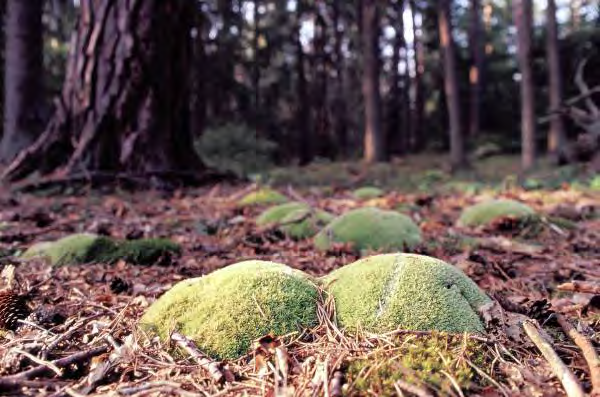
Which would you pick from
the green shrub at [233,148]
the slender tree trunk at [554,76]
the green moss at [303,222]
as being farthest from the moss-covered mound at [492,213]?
the slender tree trunk at [554,76]

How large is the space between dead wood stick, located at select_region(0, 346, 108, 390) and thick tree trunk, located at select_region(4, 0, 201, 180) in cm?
475

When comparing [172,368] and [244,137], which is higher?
[244,137]

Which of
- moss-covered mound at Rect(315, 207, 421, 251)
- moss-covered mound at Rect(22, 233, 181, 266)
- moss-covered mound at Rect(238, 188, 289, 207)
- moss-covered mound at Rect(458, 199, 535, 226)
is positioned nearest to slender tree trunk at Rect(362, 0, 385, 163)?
moss-covered mound at Rect(238, 188, 289, 207)

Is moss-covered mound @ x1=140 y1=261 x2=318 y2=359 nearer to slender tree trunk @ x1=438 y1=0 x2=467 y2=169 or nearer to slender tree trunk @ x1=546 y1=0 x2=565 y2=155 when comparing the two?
slender tree trunk @ x1=438 y1=0 x2=467 y2=169

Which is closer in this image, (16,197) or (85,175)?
(16,197)

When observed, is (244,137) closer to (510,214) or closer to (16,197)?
(16,197)

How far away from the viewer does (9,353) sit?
148 cm

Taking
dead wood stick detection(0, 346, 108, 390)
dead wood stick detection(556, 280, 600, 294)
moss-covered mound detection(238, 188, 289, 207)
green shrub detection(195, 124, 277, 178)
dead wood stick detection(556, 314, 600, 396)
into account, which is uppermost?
green shrub detection(195, 124, 277, 178)

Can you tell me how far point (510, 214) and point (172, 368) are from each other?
11.1 feet

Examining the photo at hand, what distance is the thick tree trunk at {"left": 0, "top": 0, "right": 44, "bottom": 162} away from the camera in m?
Answer: 7.45

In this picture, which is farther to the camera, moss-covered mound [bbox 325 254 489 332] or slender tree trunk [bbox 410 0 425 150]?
slender tree trunk [bbox 410 0 425 150]

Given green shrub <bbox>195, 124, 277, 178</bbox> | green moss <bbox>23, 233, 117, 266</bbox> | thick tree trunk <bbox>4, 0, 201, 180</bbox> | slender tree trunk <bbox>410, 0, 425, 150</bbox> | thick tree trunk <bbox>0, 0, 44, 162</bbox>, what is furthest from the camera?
slender tree trunk <bbox>410, 0, 425, 150</bbox>

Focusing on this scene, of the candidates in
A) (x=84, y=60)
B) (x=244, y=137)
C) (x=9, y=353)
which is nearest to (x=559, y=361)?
(x=9, y=353)

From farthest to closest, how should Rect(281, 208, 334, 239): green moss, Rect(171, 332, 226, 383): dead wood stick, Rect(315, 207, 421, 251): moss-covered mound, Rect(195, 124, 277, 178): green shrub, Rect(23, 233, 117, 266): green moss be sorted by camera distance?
Answer: Rect(195, 124, 277, 178): green shrub, Rect(281, 208, 334, 239): green moss, Rect(315, 207, 421, 251): moss-covered mound, Rect(23, 233, 117, 266): green moss, Rect(171, 332, 226, 383): dead wood stick
